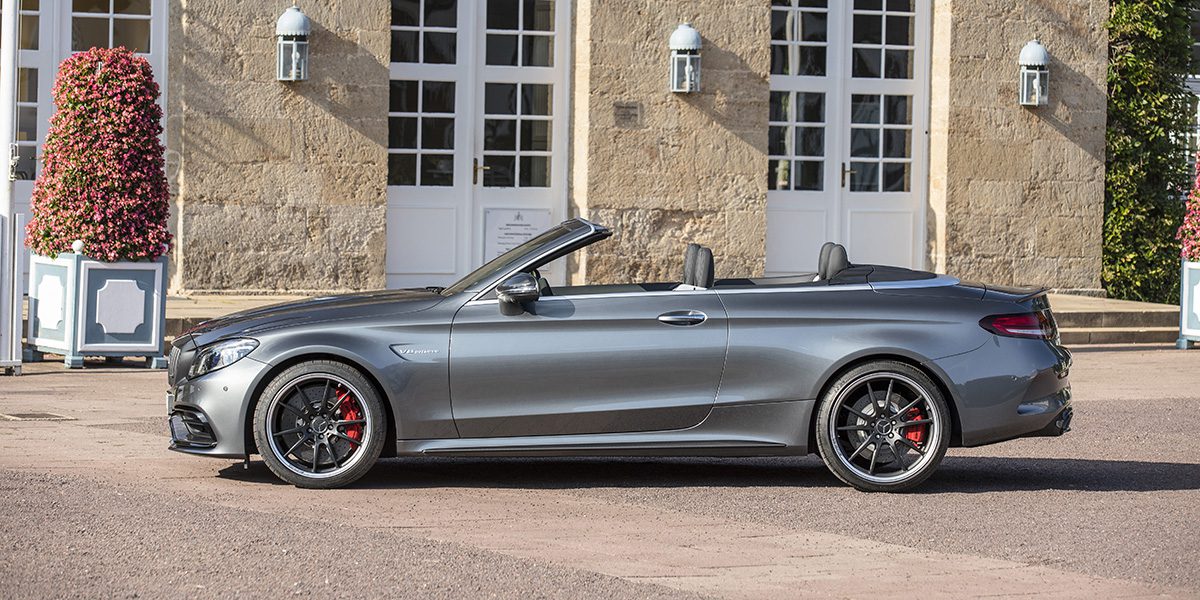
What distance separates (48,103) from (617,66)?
562 centimetres

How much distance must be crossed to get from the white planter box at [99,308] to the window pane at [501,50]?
5897 millimetres

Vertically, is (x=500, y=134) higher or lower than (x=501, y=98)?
lower

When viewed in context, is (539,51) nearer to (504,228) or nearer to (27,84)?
(504,228)

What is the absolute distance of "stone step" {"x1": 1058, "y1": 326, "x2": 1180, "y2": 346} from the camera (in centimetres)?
1780

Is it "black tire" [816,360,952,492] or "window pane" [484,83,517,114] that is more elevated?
"window pane" [484,83,517,114]

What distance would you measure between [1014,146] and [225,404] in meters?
13.6

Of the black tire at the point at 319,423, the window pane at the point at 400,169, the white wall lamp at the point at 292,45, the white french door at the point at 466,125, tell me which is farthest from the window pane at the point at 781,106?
the black tire at the point at 319,423

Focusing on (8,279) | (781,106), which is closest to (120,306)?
(8,279)

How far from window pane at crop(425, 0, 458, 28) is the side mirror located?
10.9 metres

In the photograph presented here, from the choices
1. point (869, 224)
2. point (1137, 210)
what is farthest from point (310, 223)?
point (1137, 210)

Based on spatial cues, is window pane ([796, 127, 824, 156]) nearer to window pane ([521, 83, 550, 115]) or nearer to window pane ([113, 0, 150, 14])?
window pane ([521, 83, 550, 115])

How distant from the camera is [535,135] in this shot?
19344 millimetres

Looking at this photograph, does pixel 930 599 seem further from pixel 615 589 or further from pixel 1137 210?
pixel 1137 210

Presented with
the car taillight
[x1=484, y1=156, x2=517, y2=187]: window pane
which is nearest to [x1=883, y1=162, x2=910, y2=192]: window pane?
[x1=484, y1=156, x2=517, y2=187]: window pane
